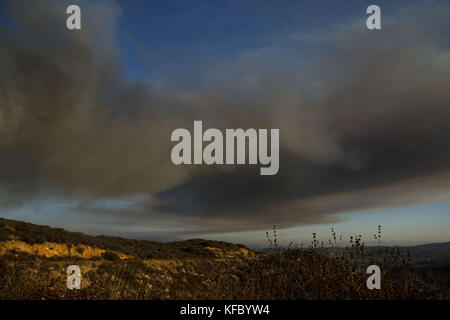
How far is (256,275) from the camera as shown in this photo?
7.33 metres

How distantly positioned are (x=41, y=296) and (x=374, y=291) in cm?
651

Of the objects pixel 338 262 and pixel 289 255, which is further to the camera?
pixel 289 255

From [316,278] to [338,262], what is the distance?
0.59 m

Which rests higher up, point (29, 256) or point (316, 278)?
point (316, 278)

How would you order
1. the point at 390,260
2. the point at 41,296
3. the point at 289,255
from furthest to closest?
1. the point at 289,255
2. the point at 41,296
3. the point at 390,260

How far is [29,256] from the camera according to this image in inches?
814

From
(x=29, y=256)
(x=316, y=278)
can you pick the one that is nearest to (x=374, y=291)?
(x=316, y=278)

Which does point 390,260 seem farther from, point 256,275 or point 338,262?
point 256,275
